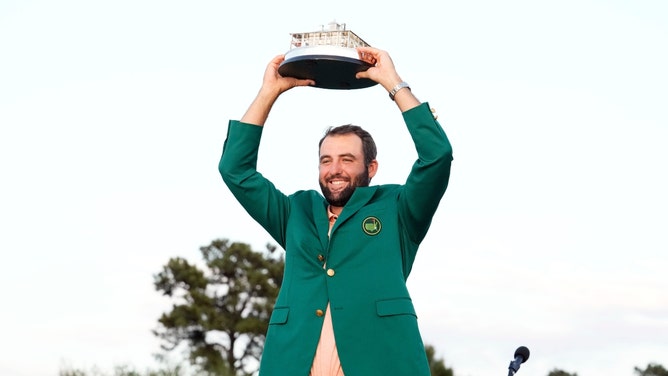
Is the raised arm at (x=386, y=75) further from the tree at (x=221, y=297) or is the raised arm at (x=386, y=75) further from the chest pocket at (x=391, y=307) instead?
the tree at (x=221, y=297)

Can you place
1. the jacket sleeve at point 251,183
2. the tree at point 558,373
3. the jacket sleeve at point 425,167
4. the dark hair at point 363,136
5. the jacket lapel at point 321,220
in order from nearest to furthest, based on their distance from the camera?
1. the jacket sleeve at point 425,167
2. the jacket lapel at point 321,220
3. the dark hair at point 363,136
4. the jacket sleeve at point 251,183
5. the tree at point 558,373

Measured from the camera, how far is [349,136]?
5008mm

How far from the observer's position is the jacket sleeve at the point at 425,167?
4.81 meters

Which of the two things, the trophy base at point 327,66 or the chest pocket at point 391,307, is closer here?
the chest pocket at point 391,307

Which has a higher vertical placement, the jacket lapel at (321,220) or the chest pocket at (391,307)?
the jacket lapel at (321,220)

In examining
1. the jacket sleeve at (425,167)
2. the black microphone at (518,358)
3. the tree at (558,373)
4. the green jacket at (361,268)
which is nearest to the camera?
the green jacket at (361,268)

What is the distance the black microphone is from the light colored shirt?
1.09m

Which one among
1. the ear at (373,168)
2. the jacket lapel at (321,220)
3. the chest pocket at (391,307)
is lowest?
the chest pocket at (391,307)

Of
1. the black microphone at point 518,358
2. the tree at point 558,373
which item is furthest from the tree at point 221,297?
the black microphone at point 518,358

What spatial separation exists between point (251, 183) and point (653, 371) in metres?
16.4

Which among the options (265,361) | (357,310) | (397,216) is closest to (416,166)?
(397,216)

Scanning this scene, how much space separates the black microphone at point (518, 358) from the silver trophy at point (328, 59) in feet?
4.84

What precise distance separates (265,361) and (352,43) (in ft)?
4.93

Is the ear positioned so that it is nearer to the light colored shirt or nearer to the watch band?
the watch band
